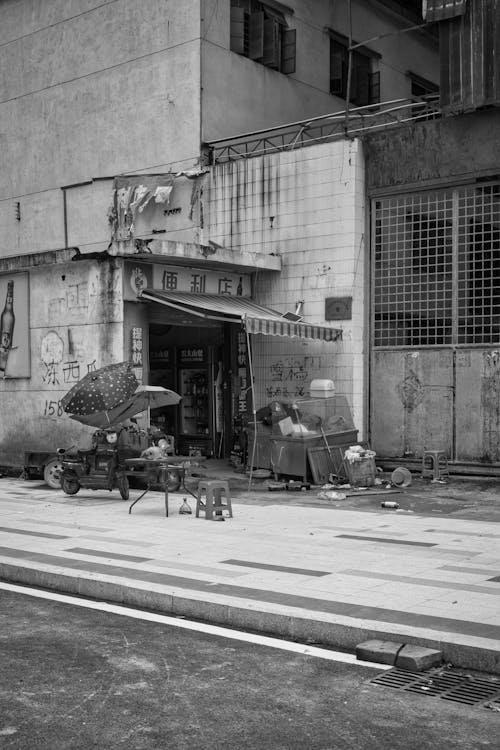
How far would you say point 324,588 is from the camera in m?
7.55

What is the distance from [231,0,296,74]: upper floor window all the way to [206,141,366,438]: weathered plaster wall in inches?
144

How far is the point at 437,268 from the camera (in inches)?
650

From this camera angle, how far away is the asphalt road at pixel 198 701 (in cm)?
464

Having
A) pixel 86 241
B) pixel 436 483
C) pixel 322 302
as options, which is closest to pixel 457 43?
pixel 322 302

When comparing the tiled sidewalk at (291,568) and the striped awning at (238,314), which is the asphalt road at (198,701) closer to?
the tiled sidewalk at (291,568)

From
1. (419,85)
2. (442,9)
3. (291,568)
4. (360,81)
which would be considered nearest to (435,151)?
(442,9)

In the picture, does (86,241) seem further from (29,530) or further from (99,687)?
(99,687)

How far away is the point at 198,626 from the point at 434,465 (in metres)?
9.73

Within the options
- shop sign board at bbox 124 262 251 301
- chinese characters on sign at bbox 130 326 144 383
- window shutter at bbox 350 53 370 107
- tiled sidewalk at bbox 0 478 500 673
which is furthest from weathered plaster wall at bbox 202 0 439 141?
tiled sidewalk at bbox 0 478 500 673

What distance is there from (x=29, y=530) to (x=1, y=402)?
7.23 m

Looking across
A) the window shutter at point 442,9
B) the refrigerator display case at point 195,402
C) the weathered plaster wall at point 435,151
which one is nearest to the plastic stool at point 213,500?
the refrigerator display case at point 195,402

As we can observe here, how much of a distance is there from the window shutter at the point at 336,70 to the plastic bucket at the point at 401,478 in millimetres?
11720

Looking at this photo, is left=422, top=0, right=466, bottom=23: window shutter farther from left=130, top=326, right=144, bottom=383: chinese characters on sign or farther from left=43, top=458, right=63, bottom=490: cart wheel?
left=43, top=458, right=63, bottom=490: cart wheel

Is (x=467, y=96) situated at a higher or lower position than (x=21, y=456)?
higher
